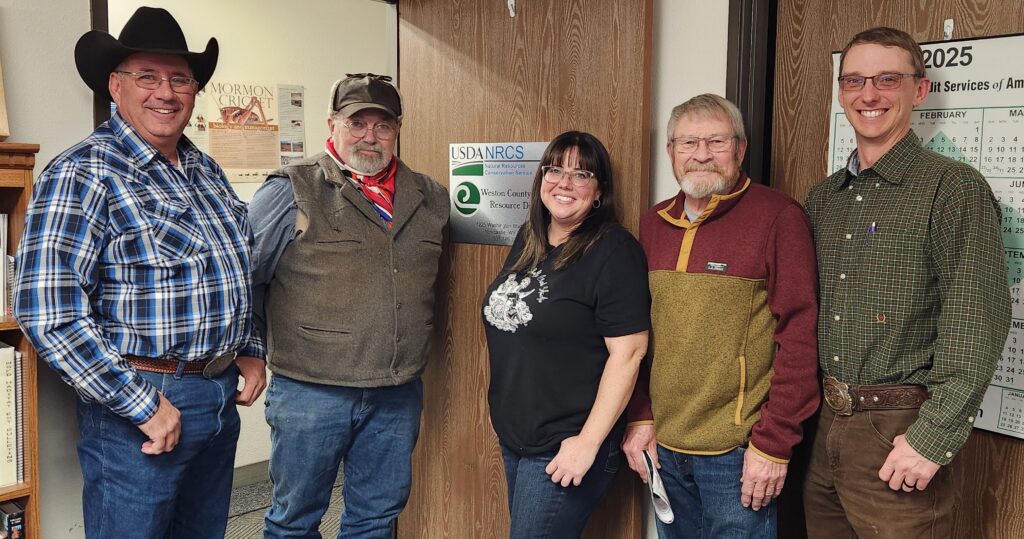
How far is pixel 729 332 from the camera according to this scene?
1646mm

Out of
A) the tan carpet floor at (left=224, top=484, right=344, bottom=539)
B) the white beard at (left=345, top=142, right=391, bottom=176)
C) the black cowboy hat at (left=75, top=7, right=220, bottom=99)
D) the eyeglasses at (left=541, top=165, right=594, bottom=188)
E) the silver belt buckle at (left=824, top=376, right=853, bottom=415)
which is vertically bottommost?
the tan carpet floor at (left=224, top=484, right=344, bottom=539)

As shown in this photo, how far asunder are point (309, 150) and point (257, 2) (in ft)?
2.33

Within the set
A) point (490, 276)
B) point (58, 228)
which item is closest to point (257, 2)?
Result: point (490, 276)

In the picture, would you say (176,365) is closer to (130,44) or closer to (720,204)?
(130,44)

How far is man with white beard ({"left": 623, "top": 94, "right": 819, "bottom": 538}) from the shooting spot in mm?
1588

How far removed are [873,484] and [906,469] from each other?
0.10m

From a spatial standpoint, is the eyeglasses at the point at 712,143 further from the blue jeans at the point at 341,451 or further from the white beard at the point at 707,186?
the blue jeans at the point at 341,451

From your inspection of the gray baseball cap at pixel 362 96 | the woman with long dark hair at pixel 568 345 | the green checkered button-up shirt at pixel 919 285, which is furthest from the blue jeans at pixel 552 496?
the gray baseball cap at pixel 362 96

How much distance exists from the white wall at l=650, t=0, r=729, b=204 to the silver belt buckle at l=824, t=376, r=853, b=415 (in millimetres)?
716

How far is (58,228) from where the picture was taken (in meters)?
1.53

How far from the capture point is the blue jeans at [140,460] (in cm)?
166

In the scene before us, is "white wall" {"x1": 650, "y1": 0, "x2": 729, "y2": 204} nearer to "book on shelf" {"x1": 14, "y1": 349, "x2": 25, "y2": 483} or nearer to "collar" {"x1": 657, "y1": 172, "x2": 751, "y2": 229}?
"collar" {"x1": 657, "y1": 172, "x2": 751, "y2": 229}

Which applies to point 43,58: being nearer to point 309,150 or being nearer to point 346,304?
point 346,304

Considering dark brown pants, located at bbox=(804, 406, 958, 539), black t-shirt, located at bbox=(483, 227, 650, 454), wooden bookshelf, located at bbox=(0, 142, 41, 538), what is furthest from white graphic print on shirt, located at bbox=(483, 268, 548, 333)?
wooden bookshelf, located at bbox=(0, 142, 41, 538)
